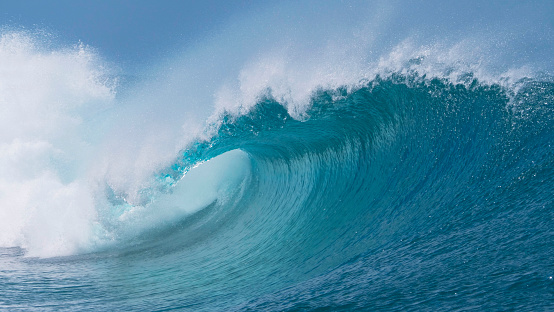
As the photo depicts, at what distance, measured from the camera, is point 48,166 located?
11.3 metres

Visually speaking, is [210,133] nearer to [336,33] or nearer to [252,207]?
[252,207]

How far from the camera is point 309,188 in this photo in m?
8.24

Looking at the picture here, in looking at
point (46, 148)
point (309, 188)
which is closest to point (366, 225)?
point (309, 188)

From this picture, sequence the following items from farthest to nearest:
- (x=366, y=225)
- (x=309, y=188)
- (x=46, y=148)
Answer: (x=46, y=148)
(x=309, y=188)
(x=366, y=225)

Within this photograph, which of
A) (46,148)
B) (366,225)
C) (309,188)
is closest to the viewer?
(366,225)

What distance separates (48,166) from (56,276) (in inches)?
242

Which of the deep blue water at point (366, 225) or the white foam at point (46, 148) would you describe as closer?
the deep blue water at point (366, 225)

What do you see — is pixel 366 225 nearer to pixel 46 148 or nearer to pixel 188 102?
pixel 188 102

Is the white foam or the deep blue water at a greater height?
the white foam

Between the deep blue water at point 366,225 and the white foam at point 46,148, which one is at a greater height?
the white foam at point 46,148

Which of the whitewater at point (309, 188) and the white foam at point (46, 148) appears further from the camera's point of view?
the white foam at point (46, 148)

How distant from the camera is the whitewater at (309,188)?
3691mm

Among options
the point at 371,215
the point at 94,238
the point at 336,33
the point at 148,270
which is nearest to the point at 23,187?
the point at 94,238

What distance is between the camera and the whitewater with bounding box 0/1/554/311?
369 cm
